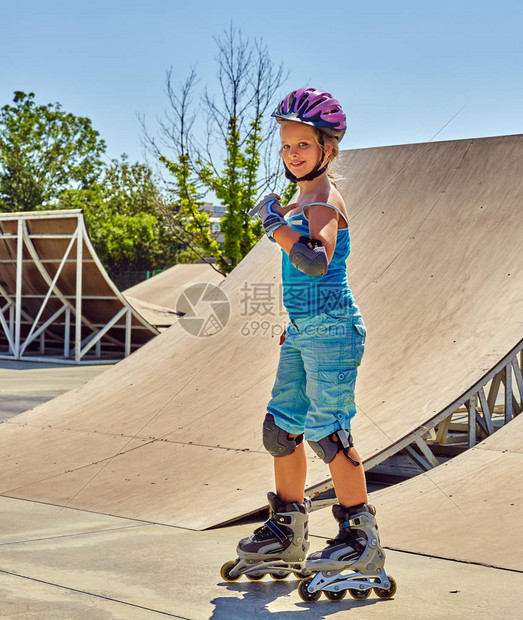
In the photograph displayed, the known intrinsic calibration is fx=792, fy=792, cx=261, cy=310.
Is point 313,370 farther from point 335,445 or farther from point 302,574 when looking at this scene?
point 302,574

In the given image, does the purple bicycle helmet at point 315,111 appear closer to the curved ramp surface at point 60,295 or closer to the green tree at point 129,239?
the curved ramp surface at point 60,295

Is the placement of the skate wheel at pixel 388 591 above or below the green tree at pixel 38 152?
below

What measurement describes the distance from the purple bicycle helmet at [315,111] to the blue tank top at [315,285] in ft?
→ 1.05

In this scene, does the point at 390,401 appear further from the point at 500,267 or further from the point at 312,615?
the point at 312,615

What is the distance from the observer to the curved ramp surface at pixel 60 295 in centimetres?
1432

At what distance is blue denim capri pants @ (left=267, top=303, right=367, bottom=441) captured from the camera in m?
2.79

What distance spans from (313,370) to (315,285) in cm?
31

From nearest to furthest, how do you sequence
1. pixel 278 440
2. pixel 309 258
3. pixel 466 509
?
pixel 309 258
pixel 278 440
pixel 466 509

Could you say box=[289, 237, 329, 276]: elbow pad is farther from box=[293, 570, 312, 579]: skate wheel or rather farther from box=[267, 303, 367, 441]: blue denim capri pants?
box=[293, 570, 312, 579]: skate wheel

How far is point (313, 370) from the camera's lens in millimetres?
2826

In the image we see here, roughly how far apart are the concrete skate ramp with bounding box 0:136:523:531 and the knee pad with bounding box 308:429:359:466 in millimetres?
1279

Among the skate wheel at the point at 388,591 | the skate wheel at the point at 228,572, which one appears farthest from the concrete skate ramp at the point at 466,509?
the skate wheel at the point at 228,572

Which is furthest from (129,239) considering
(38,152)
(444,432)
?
(444,432)

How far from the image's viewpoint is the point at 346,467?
9.14ft
